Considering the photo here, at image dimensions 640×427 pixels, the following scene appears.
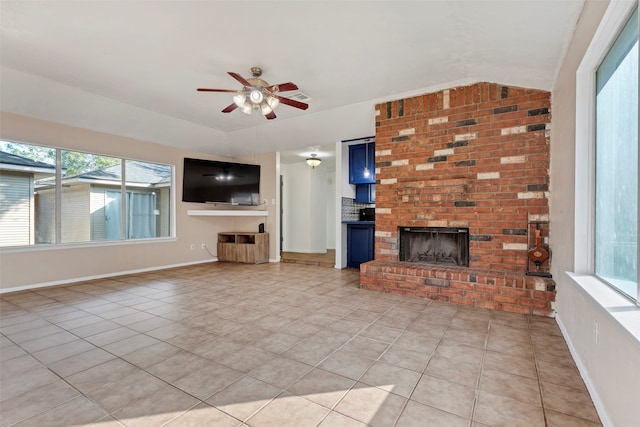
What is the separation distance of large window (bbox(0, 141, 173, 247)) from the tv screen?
43 cm

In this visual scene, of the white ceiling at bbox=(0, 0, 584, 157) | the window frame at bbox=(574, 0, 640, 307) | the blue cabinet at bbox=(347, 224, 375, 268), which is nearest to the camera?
the window frame at bbox=(574, 0, 640, 307)

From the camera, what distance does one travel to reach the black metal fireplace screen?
12.9 feet

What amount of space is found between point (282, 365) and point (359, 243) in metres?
3.85

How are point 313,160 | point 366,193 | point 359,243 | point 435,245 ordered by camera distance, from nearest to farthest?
point 435,245
point 359,243
point 366,193
point 313,160

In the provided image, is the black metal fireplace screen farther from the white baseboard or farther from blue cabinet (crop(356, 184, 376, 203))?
blue cabinet (crop(356, 184, 376, 203))

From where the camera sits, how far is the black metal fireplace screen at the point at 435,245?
12.9 feet

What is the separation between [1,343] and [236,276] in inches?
115

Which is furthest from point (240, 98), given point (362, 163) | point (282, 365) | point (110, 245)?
point (110, 245)

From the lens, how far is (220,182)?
645 cm

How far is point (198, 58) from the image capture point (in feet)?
10.4

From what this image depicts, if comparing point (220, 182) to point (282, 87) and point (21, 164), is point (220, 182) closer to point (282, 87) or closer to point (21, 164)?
point (21, 164)

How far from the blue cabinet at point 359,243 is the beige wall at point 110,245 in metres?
1.86

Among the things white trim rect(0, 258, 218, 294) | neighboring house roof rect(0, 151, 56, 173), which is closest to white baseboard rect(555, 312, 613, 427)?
white trim rect(0, 258, 218, 294)

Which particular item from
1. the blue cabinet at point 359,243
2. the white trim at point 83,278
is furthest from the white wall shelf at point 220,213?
the blue cabinet at point 359,243
